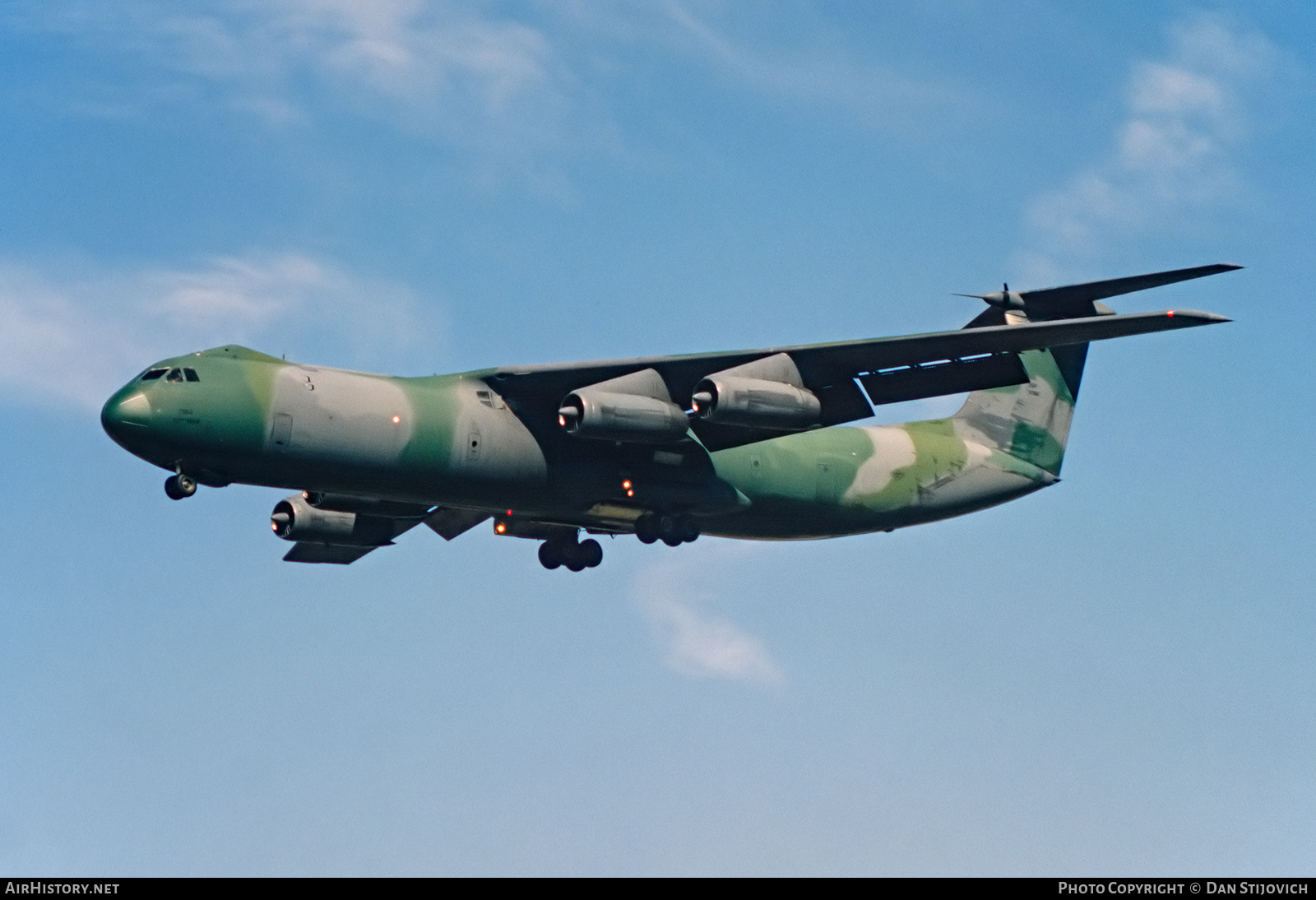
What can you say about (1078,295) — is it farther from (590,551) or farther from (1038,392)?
(590,551)

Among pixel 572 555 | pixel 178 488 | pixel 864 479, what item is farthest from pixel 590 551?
pixel 178 488

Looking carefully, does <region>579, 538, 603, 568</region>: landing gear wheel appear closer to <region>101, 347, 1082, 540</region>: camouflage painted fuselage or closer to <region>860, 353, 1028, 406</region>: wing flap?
<region>101, 347, 1082, 540</region>: camouflage painted fuselage

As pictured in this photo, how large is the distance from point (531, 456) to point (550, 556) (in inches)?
170

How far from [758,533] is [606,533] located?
2.81 metres

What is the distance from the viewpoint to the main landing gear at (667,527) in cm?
3022

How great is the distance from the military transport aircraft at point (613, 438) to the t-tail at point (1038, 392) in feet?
0.31

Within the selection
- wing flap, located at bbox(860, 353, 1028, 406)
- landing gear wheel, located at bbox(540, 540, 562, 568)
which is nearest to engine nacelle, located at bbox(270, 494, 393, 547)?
landing gear wheel, located at bbox(540, 540, 562, 568)

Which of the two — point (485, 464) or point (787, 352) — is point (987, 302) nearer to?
point (787, 352)

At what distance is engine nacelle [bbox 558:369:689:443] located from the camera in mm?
27594

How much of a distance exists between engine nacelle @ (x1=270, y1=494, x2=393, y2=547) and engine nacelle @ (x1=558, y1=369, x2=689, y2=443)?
224 inches

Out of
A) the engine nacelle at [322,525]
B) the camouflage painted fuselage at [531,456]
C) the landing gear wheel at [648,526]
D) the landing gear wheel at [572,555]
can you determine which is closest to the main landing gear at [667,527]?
the landing gear wheel at [648,526]
